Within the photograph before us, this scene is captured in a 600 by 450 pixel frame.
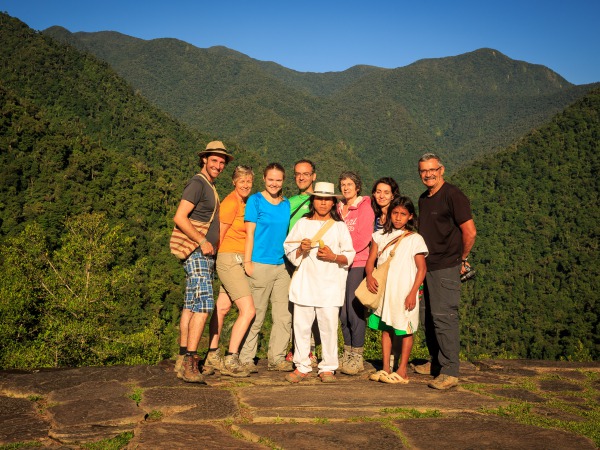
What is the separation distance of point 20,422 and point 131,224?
1695 inches

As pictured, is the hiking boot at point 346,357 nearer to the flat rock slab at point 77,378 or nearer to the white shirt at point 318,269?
the white shirt at point 318,269

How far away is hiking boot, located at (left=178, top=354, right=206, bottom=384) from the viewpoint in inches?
179

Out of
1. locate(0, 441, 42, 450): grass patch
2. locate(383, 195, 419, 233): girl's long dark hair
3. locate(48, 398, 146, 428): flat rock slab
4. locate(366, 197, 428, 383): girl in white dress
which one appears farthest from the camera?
locate(383, 195, 419, 233): girl's long dark hair

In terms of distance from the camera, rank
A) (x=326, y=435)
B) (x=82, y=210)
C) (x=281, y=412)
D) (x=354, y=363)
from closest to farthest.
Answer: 1. (x=326, y=435)
2. (x=281, y=412)
3. (x=354, y=363)
4. (x=82, y=210)

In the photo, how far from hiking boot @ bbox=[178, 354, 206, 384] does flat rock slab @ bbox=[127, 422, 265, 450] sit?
110 centimetres

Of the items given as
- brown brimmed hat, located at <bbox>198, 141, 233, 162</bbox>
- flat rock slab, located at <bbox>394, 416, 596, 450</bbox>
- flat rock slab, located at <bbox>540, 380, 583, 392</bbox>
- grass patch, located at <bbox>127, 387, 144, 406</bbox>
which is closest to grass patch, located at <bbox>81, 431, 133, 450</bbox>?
grass patch, located at <bbox>127, 387, 144, 406</bbox>

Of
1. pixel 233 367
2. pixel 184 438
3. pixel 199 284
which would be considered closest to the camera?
pixel 184 438

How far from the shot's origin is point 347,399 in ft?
13.6

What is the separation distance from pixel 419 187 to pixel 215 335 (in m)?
158

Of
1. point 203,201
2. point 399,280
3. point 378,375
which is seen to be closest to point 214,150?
point 203,201

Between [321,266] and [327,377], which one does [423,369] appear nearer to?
[327,377]

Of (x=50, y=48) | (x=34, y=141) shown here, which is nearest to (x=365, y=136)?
(x=50, y=48)

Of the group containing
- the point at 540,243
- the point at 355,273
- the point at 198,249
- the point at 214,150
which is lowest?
the point at 355,273

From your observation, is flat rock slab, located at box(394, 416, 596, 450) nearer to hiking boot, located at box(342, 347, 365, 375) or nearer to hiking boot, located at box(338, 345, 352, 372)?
hiking boot, located at box(342, 347, 365, 375)
